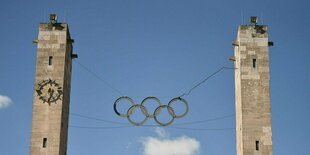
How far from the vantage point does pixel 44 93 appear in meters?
37.2

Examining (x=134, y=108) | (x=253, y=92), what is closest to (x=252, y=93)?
(x=253, y=92)

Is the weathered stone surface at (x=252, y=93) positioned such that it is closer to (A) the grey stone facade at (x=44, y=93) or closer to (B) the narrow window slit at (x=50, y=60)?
(A) the grey stone facade at (x=44, y=93)

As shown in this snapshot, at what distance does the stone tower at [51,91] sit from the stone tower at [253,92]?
431 inches

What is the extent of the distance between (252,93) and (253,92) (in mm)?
96

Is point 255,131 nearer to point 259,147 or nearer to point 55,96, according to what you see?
point 259,147

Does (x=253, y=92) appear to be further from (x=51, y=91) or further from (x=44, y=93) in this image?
(x=44, y=93)

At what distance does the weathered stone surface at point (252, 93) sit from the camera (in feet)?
120

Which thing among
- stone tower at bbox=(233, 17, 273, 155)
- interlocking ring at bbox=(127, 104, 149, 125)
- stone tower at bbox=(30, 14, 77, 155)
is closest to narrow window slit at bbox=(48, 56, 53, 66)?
stone tower at bbox=(30, 14, 77, 155)

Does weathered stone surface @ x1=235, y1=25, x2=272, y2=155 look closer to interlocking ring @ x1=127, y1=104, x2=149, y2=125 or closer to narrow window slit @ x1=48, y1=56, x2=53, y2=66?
interlocking ring @ x1=127, y1=104, x2=149, y2=125

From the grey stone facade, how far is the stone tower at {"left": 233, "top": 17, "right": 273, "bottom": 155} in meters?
10.9

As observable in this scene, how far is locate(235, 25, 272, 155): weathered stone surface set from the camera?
36719 mm

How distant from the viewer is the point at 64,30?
127ft

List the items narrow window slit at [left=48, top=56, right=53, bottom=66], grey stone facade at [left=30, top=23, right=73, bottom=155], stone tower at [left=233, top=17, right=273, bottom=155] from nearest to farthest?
grey stone facade at [left=30, top=23, right=73, bottom=155] < stone tower at [left=233, top=17, right=273, bottom=155] < narrow window slit at [left=48, top=56, right=53, bottom=66]

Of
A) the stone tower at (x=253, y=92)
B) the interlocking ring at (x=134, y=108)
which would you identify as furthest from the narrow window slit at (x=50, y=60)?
the stone tower at (x=253, y=92)
